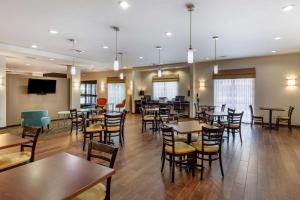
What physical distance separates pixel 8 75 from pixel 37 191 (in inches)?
316

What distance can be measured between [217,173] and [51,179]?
2820 millimetres

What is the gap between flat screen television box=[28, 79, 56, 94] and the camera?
7.88 metres

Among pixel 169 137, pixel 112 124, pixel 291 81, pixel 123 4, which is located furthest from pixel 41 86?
pixel 291 81

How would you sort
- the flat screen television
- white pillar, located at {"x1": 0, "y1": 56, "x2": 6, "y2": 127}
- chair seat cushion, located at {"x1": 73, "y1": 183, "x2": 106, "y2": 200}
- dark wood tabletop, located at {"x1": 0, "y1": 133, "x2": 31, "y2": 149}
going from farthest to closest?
the flat screen television < white pillar, located at {"x1": 0, "y1": 56, "x2": 6, "y2": 127} < dark wood tabletop, located at {"x1": 0, "y1": 133, "x2": 31, "y2": 149} < chair seat cushion, located at {"x1": 73, "y1": 183, "x2": 106, "y2": 200}

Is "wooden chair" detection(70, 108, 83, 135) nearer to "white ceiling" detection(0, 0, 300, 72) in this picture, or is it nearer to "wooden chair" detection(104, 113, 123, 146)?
"wooden chair" detection(104, 113, 123, 146)

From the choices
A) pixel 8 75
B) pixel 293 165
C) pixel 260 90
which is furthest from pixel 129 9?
pixel 260 90

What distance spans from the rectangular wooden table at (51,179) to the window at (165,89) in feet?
32.0

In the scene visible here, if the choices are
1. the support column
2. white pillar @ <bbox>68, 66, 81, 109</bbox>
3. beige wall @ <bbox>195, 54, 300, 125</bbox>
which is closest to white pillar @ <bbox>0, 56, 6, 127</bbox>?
white pillar @ <bbox>68, 66, 81, 109</bbox>

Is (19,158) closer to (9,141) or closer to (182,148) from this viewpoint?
(9,141)

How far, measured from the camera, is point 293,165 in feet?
11.8

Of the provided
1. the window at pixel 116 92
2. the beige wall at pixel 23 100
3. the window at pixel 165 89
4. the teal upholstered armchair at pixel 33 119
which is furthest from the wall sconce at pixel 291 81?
the beige wall at pixel 23 100

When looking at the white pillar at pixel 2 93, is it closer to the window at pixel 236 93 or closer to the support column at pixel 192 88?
the support column at pixel 192 88

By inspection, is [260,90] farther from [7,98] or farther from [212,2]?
[7,98]

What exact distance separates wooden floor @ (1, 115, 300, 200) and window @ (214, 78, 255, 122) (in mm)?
3340
